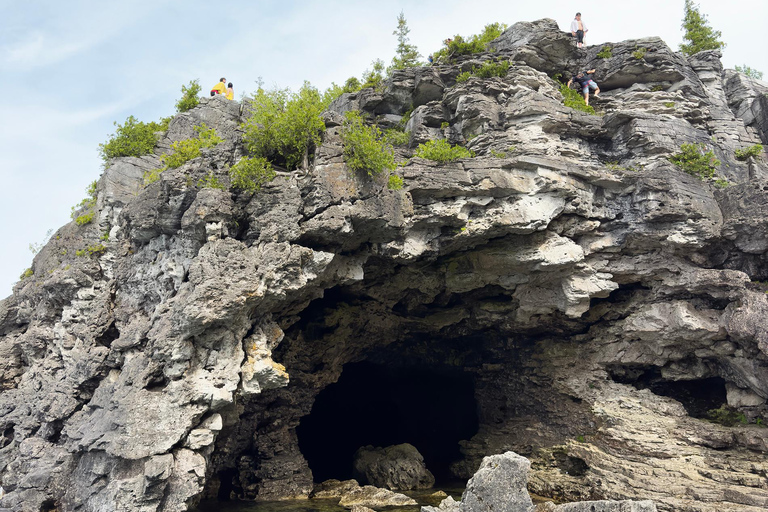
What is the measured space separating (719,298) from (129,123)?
1798 cm

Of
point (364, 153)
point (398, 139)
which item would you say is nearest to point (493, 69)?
point (398, 139)

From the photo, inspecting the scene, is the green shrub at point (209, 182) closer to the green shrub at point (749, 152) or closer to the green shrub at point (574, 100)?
the green shrub at point (574, 100)

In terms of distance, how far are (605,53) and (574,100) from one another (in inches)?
129

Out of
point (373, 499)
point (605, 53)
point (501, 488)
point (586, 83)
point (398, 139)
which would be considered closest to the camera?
point (501, 488)

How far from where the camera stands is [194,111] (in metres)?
16.8

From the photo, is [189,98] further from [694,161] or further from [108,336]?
[694,161]

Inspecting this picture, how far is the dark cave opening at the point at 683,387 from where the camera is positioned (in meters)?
13.6

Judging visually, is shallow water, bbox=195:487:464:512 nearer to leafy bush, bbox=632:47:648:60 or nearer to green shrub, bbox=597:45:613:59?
leafy bush, bbox=632:47:648:60

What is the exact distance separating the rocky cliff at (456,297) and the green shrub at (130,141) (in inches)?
20.3

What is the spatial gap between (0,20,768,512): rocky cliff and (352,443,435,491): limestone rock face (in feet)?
6.57

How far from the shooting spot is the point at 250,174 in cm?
1139

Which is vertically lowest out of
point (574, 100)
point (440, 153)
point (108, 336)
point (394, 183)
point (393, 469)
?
point (393, 469)

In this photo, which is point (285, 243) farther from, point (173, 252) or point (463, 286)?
point (463, 286)

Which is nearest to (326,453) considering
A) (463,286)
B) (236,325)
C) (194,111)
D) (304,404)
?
(304,404)
